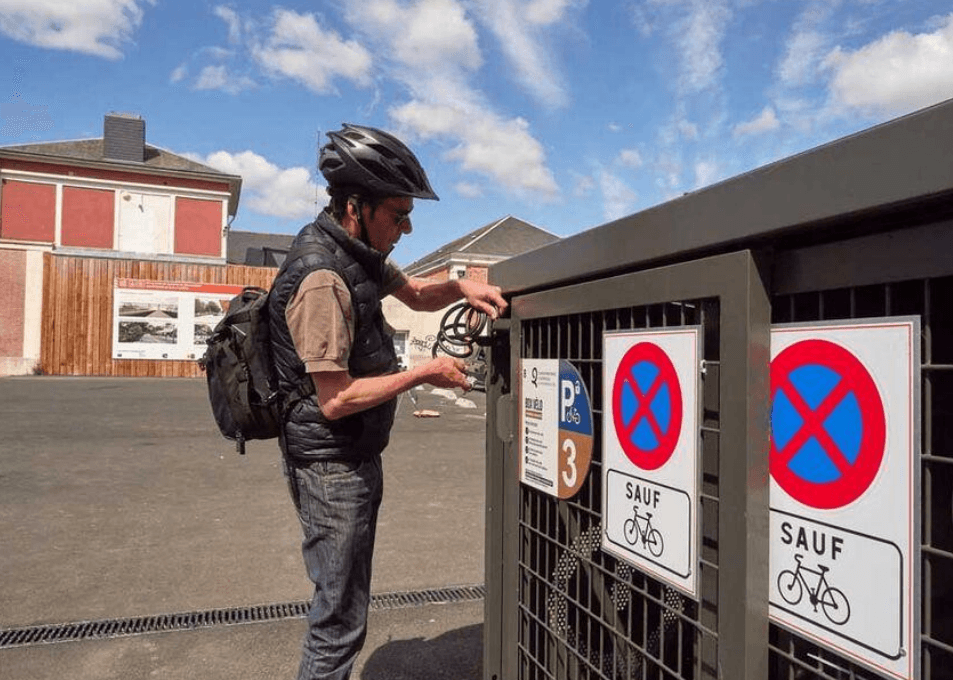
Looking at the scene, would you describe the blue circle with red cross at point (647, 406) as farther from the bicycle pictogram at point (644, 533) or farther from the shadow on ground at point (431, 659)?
the shadow on ground at point (431, 659)

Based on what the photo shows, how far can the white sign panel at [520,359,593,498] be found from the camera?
1.75 meters

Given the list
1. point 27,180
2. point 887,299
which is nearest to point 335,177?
point 887,299

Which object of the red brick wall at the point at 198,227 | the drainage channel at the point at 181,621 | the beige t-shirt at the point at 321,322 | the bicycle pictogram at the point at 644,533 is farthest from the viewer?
the red brick wall at the point at 198,227

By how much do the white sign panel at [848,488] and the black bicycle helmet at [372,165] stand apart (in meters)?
1.48

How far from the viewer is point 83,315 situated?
23344mm

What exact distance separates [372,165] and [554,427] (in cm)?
106

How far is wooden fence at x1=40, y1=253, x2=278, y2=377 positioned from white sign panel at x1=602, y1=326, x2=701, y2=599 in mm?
24969

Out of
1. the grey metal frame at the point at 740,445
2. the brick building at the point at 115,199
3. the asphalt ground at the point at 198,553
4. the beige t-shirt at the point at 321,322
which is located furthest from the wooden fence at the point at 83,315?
the grey metal frame at the point at 740,445

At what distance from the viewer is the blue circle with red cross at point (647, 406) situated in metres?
1.39

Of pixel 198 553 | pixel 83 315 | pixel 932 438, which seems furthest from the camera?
pixel 83 315

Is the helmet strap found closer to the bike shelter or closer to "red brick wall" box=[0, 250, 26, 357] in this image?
the bike shelter

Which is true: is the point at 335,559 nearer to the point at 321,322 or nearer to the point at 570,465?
the point at 321,322

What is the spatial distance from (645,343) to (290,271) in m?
1.16

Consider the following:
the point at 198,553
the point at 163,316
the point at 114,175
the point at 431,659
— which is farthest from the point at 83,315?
the point at 431,659
